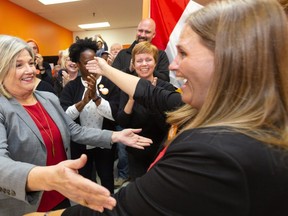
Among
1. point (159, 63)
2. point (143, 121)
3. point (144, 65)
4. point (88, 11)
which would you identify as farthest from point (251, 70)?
point (88, 11)

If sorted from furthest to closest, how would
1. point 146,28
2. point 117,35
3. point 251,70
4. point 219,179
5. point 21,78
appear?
point 117,35, point 146,28, point 21,78, point 251,70, point 219,179

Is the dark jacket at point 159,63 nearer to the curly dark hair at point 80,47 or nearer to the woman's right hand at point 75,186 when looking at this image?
the curly dark hair at point 80,47

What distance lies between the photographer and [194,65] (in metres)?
0.87

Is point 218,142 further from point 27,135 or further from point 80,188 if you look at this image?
point 27,135

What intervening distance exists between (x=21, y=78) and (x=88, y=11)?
7109 millimetres

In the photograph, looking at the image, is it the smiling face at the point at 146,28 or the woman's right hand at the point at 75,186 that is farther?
the smiling face at the point at 146,28

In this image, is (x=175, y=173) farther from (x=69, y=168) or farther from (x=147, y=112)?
(x=147, y=112)

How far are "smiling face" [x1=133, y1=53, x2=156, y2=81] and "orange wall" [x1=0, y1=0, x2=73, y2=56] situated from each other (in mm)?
5523

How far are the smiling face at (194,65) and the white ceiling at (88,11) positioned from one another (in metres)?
6.84

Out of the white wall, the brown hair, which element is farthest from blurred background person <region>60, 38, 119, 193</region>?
the white wall

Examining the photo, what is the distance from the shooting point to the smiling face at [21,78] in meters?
1.49

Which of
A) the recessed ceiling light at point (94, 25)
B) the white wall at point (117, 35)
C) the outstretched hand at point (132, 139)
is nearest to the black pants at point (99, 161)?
the outstretched hand at point (132, 139)

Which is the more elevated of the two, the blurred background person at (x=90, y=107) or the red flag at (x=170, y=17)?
the red flag at (x=170, y=17)

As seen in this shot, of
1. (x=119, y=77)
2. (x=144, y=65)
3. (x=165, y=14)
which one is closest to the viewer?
(x=119, y=77)
